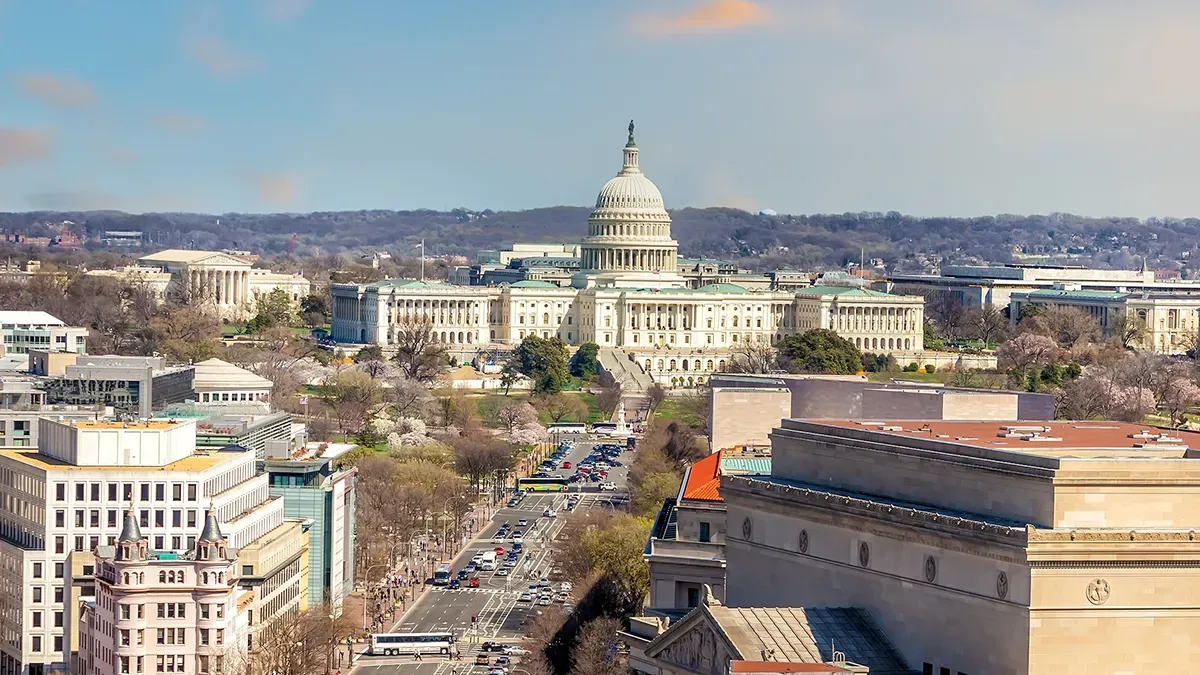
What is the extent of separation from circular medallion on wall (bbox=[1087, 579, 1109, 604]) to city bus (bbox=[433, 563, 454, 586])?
2750 inches

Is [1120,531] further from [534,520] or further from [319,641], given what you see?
[534,520]

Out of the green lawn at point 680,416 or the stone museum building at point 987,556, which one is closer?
the stone museum building at point 987,556

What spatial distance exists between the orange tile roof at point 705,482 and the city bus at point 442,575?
4746 centimetres

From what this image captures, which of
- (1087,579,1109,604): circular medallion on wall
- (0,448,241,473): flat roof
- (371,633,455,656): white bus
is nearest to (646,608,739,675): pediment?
(1087,579,1109,604): circular medallion on wall

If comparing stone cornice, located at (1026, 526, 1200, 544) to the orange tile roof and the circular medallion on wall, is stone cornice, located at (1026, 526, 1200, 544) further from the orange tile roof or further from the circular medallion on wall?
the orange tile roof

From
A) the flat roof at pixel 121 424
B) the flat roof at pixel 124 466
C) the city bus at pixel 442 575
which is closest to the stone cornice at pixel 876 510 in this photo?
the flat roof at pixel 124 466

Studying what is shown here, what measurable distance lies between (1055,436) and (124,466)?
38224 millimetres

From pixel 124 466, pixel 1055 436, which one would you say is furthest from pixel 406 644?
pixel 1055 436

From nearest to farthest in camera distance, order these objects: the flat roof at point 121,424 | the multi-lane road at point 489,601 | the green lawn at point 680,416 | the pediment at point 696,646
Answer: the pediment at point 696,646 → the flat roof at point 121,424 → the multi-lane road at point 489,601 → the green lawn at point 680,416

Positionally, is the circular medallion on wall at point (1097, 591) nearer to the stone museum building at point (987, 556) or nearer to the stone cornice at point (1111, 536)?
the stone museum building at point (987, 556)

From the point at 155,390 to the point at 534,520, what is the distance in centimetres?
3151

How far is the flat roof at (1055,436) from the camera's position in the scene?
4525 centimetres

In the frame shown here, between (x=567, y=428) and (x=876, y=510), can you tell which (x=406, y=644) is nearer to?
(x=876, y=510)

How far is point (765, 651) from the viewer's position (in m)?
43.2
